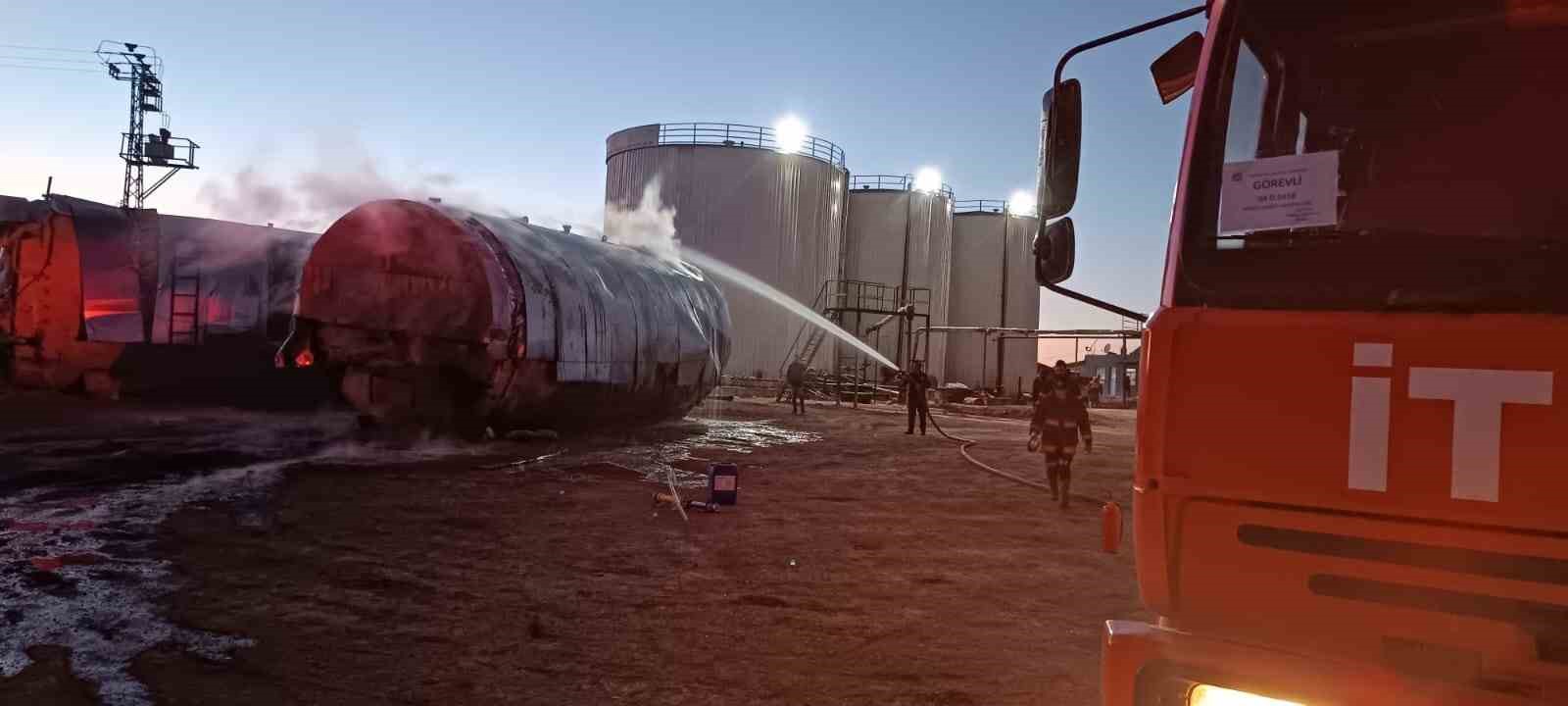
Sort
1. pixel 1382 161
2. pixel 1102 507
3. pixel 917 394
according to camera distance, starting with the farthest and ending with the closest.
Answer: pixel 917 394
pixel 1102 507
pixel 1382 161

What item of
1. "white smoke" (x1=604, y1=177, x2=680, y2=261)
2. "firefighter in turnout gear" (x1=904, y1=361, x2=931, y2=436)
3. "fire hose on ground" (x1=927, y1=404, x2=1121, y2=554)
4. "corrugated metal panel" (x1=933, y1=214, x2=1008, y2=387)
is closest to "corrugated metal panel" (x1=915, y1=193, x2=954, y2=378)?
"corrugated metal panel" (x1=933, y1=214, x2=1008, y2=387)

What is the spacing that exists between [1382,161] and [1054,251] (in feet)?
2.96

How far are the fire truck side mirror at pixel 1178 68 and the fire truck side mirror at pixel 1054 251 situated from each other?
91cm

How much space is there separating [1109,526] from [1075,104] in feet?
4.55

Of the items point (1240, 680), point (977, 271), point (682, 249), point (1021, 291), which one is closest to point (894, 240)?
point (977, 271)

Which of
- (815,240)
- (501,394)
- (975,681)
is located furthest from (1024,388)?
(975,681)

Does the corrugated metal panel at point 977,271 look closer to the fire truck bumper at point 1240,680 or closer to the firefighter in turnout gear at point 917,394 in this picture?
the firefighter in turnout gear at point 917,394

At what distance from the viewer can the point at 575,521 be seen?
7.41 m

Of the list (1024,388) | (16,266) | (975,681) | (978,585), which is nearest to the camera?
(975,681)

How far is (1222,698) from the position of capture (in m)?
2.12

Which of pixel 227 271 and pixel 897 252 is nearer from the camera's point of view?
pixel 227 271

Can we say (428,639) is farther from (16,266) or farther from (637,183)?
(637,183)

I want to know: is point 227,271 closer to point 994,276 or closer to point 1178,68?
point 1178,68

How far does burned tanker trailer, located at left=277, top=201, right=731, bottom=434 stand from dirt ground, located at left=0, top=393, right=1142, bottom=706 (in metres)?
2.10
